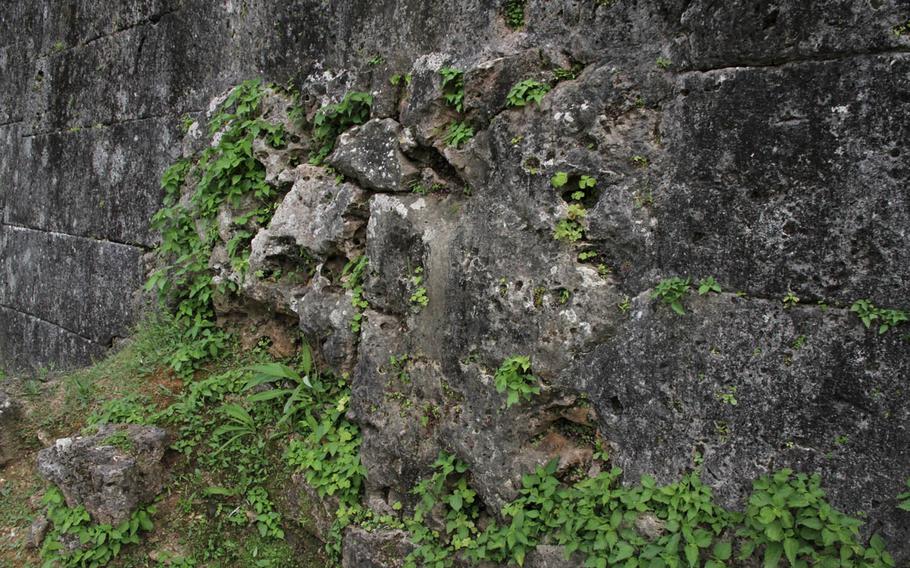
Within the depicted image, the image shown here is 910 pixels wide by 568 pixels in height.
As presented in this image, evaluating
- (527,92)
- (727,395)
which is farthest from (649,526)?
(527,92)

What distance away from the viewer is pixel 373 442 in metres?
3.78

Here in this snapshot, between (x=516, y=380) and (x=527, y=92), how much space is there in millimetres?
1256

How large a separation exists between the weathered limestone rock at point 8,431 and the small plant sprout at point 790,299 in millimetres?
4374

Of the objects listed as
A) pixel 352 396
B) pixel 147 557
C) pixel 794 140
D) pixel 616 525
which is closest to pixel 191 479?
pixel 147 557

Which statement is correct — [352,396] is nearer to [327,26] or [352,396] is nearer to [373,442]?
[373,442]

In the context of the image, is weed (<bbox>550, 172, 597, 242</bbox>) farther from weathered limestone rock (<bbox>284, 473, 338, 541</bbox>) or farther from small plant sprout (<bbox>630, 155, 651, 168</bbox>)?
weathered limestone rock (<bbox>284, 473, 338, 541</bbox>)

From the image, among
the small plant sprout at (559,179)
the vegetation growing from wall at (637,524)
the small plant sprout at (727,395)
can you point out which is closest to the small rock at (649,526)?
the vegetation growing from wall at (637,524)

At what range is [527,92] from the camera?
10.8 feet

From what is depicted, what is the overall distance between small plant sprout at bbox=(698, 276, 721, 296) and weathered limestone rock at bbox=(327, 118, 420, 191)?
1591 millimetres

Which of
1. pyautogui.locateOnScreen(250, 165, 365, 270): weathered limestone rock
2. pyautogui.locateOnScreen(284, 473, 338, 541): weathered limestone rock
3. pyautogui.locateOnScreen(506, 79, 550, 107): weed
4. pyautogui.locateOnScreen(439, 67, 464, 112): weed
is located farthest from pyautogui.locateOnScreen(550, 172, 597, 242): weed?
pyautogui.locateOnScreen(284, 473, 338, 541): weathered limestone rock

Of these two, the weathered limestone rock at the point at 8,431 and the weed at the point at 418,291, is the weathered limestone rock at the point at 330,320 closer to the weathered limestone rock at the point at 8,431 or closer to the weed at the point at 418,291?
the weed at the point at 418,291

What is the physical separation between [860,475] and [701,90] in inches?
58.6

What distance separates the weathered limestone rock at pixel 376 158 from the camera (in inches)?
151

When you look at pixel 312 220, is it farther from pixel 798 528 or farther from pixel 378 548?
pixel 798 528
